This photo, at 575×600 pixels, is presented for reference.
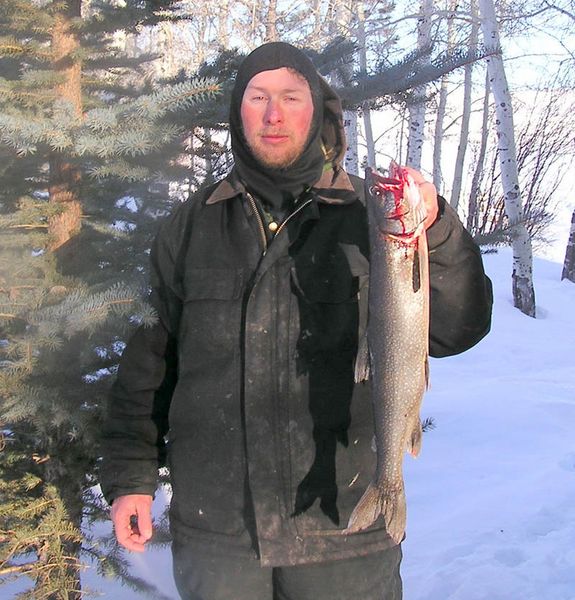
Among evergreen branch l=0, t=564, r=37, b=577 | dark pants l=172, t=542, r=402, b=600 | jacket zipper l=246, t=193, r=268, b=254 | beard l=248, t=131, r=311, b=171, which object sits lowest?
evergreen branch l=0, t=564, r=37, b=577

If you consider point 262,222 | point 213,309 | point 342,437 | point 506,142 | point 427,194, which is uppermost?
point 427,194

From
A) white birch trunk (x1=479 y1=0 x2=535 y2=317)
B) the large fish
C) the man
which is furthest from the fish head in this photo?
white birch trunk (x1=479 y1=0 x2=535 y2=317)

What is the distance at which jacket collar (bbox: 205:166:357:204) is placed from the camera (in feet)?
6.84

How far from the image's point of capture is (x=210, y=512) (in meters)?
2.04

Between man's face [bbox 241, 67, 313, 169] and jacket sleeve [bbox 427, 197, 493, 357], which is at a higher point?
man's face [bbox 241, 67, 313, 169]

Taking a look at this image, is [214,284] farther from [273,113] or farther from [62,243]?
[62,243]

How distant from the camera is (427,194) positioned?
1773 mm

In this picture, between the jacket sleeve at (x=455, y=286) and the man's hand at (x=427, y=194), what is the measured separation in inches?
1.4

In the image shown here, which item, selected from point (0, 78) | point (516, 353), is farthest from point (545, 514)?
point (516, 353)

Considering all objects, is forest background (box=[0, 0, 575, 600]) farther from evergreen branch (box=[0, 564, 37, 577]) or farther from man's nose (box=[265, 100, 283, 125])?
man's nose (box=[265, 100, 283, 125])

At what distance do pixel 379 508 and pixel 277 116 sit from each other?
1.27m

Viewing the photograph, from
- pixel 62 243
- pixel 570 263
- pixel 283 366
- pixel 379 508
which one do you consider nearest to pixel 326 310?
pixel 283 366

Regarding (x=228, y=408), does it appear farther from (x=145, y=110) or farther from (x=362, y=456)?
(x=145, y=110)

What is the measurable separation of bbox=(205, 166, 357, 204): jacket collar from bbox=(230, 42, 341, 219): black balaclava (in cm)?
3
